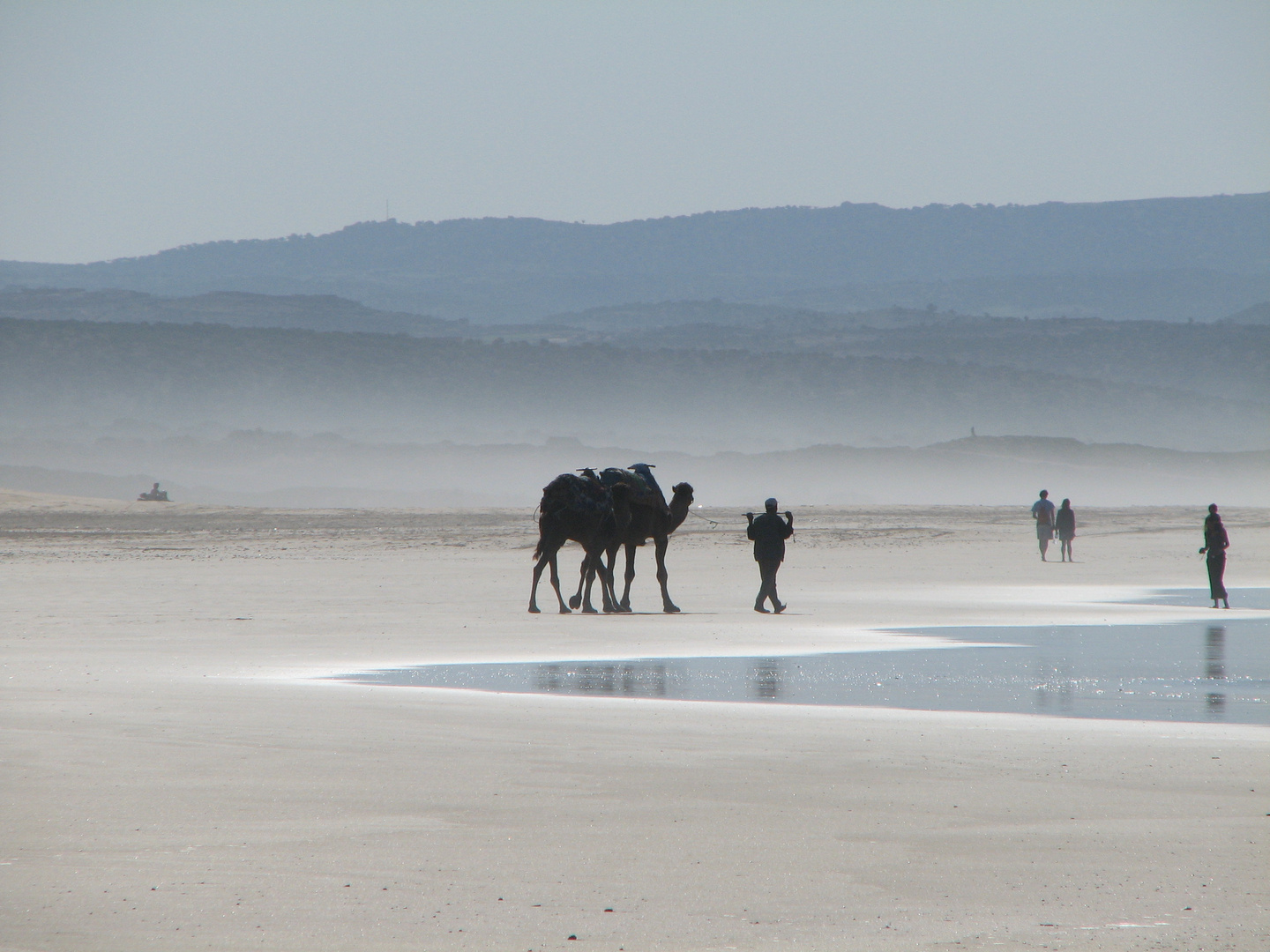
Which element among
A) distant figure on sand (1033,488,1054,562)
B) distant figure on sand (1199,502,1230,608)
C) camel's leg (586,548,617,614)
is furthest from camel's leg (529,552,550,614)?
distant figure on sand (1033,488,1054,562)

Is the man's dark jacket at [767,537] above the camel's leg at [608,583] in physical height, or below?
above

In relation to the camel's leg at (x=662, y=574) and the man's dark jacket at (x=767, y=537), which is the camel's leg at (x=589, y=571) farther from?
the man's dark jacket at (x=767, y=537)

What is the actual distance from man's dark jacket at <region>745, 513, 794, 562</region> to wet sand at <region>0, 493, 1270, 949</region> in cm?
388

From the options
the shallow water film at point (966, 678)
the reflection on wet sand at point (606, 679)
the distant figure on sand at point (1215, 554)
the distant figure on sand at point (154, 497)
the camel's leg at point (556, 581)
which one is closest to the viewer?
the shallow water film at point (966, 678)

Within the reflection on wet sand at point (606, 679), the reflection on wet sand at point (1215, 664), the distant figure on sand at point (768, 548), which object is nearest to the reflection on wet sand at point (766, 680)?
the reflection on wet sand at point (606, 679)

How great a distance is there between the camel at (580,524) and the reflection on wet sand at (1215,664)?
685 centimetres

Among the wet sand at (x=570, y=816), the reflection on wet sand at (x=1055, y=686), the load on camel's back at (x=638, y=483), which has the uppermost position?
the load on camel's back at (x=638, y=483)

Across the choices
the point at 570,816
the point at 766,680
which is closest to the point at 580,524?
the point at 766,680

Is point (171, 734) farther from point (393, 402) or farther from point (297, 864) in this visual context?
point (393, 402)

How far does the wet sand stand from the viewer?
518 cm

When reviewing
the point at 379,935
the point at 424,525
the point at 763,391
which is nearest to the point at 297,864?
the point at 379,935

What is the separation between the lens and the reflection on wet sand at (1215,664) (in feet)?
33.3

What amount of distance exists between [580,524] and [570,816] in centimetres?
1175

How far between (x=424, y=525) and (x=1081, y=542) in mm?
21572
